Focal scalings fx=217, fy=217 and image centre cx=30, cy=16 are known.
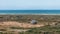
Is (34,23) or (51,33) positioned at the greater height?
(51,33)

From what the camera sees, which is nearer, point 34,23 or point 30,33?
point 30,33

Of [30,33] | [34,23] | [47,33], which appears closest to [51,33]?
[47,33]

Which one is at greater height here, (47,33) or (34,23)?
(47,33)

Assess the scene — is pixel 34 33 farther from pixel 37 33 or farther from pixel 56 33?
pixel 56 33

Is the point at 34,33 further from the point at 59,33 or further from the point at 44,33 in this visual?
the point at 59,33

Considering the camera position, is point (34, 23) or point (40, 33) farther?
point (34, 23)

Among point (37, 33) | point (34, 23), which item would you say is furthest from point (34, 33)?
point (34, 23)

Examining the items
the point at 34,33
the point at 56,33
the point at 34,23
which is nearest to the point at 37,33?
the point at 34,33
